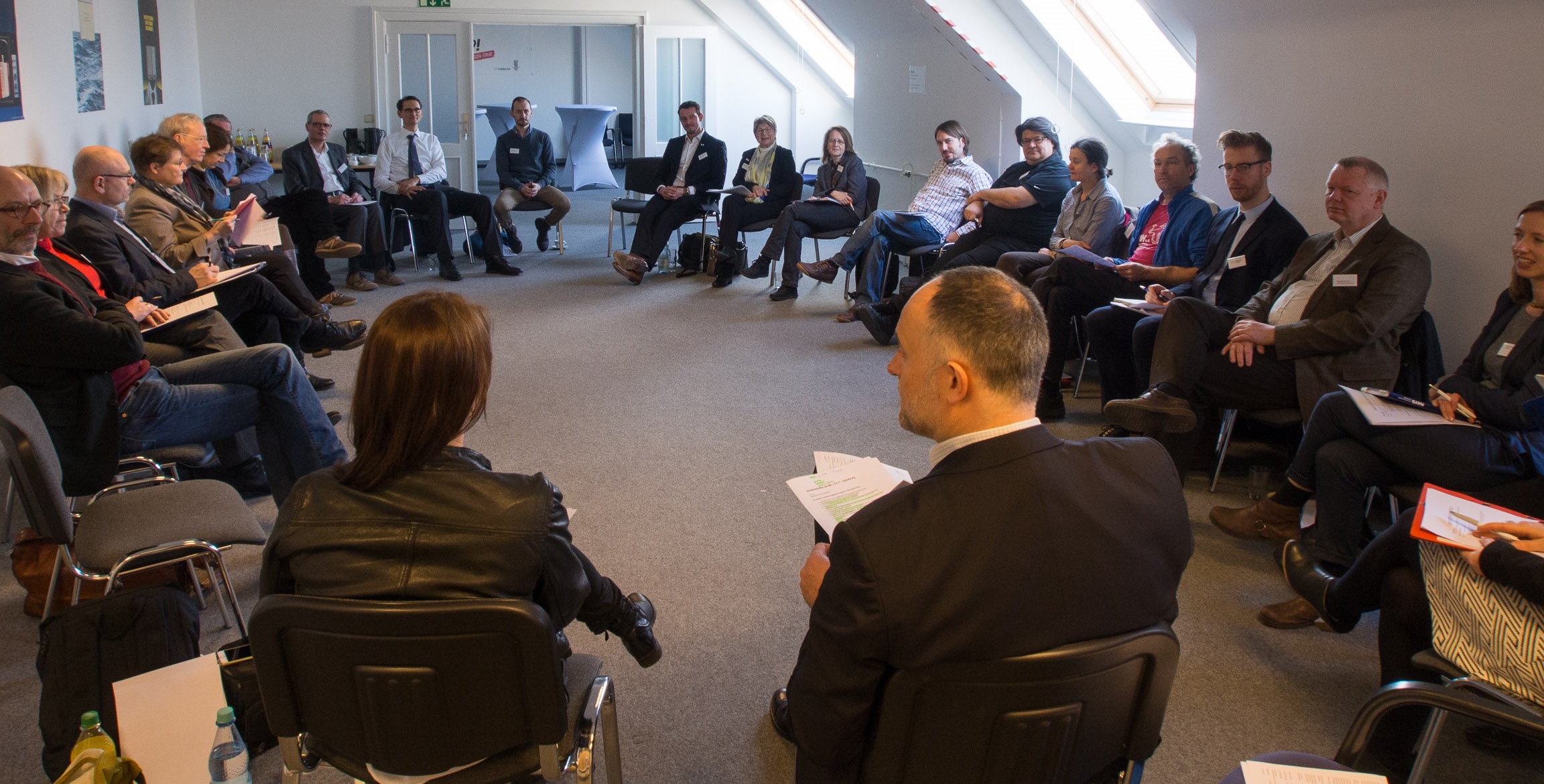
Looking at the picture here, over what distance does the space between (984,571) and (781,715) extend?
1.17 meters

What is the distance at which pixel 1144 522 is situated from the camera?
134 centimetres

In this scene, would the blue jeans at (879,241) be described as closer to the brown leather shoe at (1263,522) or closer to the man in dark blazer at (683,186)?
the man in dark blazer at (683,186)

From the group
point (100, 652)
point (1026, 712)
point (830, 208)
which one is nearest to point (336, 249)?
point (830, 208)

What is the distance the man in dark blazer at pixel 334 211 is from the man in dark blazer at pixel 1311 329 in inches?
210

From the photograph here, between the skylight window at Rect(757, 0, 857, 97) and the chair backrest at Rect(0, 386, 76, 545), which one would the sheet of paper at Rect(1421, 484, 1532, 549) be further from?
the skylight window at Rect(757, 0, 857, 97)

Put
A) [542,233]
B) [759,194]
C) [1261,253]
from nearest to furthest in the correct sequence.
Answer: [1261,253], [759,194], [542,233]

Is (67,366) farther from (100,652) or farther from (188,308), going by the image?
(100,652)

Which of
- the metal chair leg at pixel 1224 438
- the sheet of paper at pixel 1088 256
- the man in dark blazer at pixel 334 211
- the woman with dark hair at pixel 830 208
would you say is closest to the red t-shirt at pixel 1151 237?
the sheet of paper at pixel 1088 256

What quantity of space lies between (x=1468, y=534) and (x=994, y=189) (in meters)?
4.12

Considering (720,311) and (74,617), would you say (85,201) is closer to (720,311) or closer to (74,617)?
(74,617)

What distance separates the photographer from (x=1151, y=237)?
472cm

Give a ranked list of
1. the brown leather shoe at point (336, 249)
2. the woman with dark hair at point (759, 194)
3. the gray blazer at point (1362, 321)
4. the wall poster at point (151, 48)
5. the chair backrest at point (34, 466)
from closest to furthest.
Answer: the chair backrest at point (34, 466)
the gray blazer at point (1362, 321)
the brown leather shoe at point (336, 249)
the woman with dark hair at point (759, 194)
the wall poster at point (151, 48)

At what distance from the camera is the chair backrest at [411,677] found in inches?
53.6

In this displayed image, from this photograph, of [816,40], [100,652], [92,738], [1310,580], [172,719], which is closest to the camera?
[92,738]
